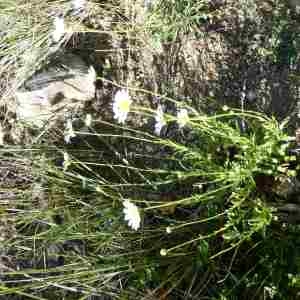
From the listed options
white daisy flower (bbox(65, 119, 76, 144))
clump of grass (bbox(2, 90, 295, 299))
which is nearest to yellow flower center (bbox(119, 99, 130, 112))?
clump of grass (bbox(2, 90, 295, 299))

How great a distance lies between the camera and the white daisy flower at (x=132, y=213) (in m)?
1.38

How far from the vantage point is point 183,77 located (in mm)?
1754

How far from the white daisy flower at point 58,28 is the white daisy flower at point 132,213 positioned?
0.77 m

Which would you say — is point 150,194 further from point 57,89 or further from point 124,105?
point 57,89

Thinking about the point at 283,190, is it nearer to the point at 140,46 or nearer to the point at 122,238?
the point at 122,238

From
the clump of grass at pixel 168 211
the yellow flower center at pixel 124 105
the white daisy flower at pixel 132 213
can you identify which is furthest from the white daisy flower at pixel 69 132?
the white daisy flower at pixel 132 213

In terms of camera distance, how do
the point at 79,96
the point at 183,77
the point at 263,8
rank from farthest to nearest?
the point at 79,96 < the point at 183,77 < the point at 263,8

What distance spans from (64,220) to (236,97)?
2.16 ft

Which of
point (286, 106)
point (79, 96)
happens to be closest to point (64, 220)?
point (79, 96)

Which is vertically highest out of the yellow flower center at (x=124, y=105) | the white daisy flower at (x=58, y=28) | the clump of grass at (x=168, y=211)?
the white daisy flower at (x=58, y=28)

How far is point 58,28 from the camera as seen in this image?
6.14ft

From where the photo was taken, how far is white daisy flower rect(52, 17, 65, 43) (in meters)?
1.85

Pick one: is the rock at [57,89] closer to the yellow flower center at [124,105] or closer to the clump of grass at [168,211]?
the clump of grass at [168,211]

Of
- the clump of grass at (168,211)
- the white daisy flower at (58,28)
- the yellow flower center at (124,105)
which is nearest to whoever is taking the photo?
the clump of grass at (168,211)
